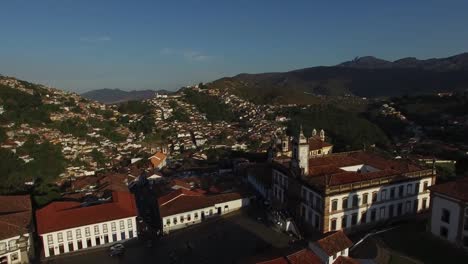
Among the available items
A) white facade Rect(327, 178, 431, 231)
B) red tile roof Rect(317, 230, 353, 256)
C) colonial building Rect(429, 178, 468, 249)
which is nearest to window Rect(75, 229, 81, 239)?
red tile roof Rect(317, 230, 353, 256)

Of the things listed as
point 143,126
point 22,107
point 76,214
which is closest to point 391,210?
point 76,214

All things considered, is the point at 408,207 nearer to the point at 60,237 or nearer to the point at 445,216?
the point at 445,216

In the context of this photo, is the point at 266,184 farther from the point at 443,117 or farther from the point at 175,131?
the point at 443,117

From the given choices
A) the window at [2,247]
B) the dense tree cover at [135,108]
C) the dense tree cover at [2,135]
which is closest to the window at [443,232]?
the window at [2,247]

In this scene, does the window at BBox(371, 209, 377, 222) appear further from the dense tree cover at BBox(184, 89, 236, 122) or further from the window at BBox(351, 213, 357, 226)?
the dense tree cover at BBox(184, 89, 236, 122)

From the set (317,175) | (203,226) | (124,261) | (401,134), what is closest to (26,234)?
(124,261)

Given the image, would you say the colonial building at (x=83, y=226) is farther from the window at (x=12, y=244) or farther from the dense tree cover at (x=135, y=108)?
the dense tree cover at (x=135, y=108)

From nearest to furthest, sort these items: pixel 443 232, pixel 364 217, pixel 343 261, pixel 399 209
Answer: pixel 343 261, pixel 443 232, pixel 364 217, pixel 399 209
